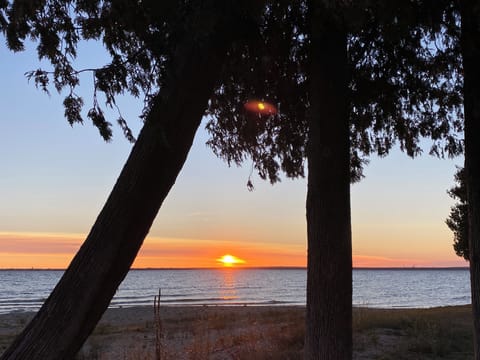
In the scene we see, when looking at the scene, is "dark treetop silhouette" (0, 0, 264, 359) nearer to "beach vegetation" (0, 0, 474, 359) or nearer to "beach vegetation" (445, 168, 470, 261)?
"beach vegetation" (0, 0, 474, 359)

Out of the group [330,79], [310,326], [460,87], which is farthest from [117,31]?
[460,87]

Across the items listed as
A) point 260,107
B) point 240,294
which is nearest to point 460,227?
point 260,107

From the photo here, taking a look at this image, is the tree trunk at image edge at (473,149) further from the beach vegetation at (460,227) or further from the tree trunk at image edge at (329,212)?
the beach vegetation at (460,227)

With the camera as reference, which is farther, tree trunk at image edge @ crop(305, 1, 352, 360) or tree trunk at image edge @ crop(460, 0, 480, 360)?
tree trunk at image edge @ crop(460, 0, 480, 360)

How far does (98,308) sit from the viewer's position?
4.16m

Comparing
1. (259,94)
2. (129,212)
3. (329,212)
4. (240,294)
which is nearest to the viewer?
(129,212)

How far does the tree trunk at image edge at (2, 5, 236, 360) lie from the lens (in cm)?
408

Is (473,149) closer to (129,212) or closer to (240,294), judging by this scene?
(129,212)

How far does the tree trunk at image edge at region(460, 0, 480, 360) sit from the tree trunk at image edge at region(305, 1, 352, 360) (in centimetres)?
160

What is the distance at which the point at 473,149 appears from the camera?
6293 millimetres

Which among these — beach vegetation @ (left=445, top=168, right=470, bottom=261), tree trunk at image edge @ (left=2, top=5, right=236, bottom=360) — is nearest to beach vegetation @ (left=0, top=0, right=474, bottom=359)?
tree trunk at image edge @ (left=2, top=5, right=236, bottom=360)

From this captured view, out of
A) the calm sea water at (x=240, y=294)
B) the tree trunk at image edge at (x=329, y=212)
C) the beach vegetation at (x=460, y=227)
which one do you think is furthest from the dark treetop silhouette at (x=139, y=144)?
the calm sea water at (x=240, y=294)

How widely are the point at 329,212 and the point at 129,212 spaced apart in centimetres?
202

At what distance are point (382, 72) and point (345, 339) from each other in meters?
3.60
